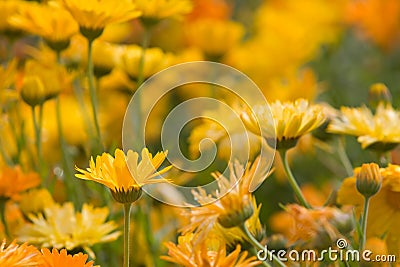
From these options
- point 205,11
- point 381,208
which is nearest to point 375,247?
point 381,208

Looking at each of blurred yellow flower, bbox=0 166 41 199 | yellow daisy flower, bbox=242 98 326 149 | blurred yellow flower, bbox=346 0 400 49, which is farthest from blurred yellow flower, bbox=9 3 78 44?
blurred yellow flower, bbox=346 0 400 49

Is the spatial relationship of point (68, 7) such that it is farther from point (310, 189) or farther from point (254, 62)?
point (254, 62)

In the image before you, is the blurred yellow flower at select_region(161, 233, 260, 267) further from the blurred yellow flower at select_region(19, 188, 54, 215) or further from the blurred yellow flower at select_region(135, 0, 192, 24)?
the blurred yellow flower at select_region(135, 0, 192, 24)

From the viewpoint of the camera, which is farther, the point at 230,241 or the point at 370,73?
the point at 370,73

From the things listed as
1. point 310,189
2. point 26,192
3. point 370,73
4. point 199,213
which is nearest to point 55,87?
point 26,192

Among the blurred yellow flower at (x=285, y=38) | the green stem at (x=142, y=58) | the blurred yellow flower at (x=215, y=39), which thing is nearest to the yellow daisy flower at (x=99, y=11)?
the green stem at (x=142, y=58)
